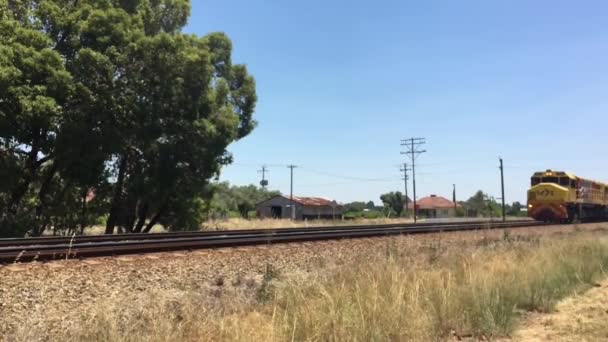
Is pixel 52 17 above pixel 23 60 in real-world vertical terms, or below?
above

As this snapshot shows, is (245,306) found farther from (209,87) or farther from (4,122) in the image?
(209,87)

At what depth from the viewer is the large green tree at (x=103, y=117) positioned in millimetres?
21047

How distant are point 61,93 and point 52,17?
5227mm

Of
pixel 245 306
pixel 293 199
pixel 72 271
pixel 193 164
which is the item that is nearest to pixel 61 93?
pixel 193 164

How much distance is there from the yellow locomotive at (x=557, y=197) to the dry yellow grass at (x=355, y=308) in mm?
24423

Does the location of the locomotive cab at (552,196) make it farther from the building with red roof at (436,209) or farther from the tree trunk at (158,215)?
the building with red roof at (436,209)

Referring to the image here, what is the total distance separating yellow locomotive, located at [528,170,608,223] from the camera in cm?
3322

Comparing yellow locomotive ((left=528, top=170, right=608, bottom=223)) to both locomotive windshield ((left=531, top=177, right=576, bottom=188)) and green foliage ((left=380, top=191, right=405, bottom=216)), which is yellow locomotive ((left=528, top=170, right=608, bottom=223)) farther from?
green foliage ((left=380, top=191, right=405, bottom=216))

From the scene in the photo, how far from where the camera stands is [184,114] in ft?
86.2

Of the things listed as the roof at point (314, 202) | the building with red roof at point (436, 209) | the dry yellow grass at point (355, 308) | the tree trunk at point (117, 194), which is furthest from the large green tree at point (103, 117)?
the building with red roof at point (436, 209)

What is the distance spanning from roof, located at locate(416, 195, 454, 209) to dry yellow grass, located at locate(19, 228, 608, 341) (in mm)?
114853

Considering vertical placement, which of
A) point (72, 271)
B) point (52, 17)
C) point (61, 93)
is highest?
point (52, 17)

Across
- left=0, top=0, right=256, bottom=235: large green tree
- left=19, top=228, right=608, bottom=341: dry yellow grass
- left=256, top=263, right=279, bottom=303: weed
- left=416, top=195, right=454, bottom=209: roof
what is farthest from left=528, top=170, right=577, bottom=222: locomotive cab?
left=416, top=195, right=454, bottom=209: roof

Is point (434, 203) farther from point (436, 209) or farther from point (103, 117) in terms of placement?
point (103, 117)
